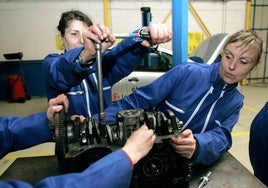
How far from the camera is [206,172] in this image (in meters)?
1.01

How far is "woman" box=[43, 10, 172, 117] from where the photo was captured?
0.96 metres

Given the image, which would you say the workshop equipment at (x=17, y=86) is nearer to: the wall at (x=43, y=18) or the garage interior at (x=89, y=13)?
the garage interior at (x=89, y=13)

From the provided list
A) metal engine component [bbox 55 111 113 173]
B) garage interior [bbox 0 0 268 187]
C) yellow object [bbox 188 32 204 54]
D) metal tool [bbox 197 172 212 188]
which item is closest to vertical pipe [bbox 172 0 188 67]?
metal tool [bbox 197 172 212 188]

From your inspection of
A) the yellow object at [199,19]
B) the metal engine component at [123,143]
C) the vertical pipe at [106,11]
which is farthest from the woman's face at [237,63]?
the yellow object at [199,19]

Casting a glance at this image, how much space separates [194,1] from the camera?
5375 mm

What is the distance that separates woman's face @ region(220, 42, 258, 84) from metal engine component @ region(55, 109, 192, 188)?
0.53m

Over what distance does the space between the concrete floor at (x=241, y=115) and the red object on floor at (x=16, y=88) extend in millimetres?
148

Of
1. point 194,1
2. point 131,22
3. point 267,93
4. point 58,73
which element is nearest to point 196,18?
point 194,1

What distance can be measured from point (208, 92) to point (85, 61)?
23.6 inches

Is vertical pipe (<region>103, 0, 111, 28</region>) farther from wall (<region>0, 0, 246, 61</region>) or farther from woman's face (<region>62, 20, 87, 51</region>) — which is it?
woman's face (<region>62, 20, 87, 51</region>)

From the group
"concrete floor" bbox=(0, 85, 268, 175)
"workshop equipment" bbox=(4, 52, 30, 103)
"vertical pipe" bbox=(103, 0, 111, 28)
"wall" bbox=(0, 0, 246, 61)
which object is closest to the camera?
"concrete floor" bbox=(0, 85, 268, 175)

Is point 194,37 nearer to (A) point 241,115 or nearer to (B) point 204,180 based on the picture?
(A) point 241,115

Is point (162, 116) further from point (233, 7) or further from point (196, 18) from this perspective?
point (233, 7)

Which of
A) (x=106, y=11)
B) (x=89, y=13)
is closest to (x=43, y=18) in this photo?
(x=89, y=13)
